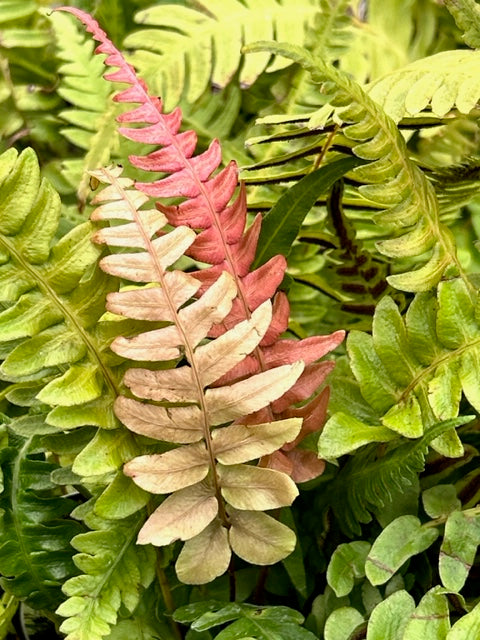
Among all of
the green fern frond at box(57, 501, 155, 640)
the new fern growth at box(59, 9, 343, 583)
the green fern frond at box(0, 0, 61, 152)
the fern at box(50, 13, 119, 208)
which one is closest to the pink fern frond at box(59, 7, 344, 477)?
the new fern growth at box(59, 9, 343, 583)

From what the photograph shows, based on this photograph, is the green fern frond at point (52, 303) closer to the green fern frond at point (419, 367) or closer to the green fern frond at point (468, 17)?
the green fern frond at point (419, 367)

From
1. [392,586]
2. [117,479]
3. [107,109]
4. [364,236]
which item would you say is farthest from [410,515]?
[107,109]

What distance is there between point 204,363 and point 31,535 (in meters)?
0.19

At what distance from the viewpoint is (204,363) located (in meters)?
0.46

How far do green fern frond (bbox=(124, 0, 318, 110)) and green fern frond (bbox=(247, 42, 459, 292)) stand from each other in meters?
0.42

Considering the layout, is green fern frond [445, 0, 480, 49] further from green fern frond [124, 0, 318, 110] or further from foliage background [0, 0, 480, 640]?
green fern frond [124, 0, 318, 110]

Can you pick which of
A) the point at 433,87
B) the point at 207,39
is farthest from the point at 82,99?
the point at 433,87

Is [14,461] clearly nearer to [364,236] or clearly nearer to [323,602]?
[323,602]

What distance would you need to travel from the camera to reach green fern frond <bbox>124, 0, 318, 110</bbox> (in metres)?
0.93

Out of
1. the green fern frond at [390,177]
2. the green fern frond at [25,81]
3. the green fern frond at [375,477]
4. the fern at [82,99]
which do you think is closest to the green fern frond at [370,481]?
the green fern frond at [375,477]

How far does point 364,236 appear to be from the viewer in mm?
843

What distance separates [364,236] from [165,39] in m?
0.34

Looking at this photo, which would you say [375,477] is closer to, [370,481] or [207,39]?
[370,481]

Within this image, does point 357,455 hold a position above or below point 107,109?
below
